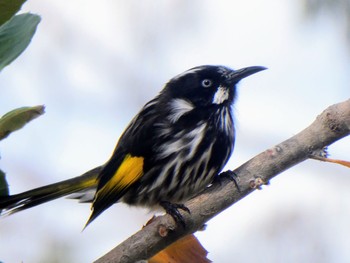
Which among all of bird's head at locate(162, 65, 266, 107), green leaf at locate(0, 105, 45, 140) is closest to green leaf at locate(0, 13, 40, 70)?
green leaf at locate(0, 105, 45, 140)

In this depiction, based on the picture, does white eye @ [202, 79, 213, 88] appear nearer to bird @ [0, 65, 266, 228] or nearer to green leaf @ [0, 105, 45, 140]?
bird @ [0, 65, 266, 228]

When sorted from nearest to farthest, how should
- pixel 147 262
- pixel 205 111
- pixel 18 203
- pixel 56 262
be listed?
pixel 147 262, pixel 18 203, pixel 205 111, pixel 56 262

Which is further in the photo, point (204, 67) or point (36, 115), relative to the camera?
point (204, 67)

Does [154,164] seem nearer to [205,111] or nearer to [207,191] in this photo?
[205,111]

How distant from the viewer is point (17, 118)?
1396 mm

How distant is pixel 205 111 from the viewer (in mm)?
3652

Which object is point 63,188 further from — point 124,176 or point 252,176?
point 252,176

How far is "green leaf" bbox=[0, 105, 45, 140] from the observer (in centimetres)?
138

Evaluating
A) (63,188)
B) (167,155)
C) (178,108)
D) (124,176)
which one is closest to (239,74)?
(178,108)

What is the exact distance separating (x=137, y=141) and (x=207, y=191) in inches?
55.1

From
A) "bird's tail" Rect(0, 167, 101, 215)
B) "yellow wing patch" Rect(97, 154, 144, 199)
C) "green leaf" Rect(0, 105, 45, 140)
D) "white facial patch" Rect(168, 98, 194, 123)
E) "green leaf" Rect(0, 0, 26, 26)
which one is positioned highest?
"green leaf" Rect(0, 0, 26, 26)

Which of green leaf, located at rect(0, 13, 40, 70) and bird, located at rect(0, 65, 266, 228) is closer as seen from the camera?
green leaf, located at rect(0, 13, 40, 70)

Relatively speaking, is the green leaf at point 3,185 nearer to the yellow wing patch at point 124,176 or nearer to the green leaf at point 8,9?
the green leaf at point 8,9

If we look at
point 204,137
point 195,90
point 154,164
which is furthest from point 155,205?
point 195,90
